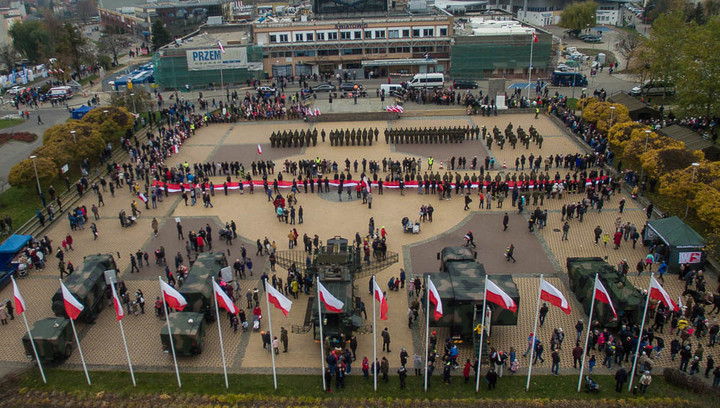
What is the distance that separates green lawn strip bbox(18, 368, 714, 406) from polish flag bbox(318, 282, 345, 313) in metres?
2.63

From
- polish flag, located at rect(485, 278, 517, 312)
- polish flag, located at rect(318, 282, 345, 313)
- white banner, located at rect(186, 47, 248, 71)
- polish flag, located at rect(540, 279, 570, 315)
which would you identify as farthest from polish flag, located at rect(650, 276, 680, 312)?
white banner, located at rect(186, 47, 248, 71)

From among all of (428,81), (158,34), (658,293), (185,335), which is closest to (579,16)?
(428,81)

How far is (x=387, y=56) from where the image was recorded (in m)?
71.9

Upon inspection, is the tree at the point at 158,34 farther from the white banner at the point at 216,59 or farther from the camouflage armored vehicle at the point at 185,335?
the camouflage armored vehicle at the point at 185,335

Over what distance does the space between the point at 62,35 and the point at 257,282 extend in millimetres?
64736

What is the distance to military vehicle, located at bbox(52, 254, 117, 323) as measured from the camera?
23953 millimetres

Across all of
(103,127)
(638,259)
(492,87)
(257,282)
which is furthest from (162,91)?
(638,259)

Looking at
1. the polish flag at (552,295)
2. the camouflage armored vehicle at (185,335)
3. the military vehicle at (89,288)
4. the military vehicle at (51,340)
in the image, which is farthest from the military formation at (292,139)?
the polish flag at (552,295)

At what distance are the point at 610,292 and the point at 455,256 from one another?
665 centimetres

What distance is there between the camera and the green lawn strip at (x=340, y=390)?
19.9 meters

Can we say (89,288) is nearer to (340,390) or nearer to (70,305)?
(70,305)

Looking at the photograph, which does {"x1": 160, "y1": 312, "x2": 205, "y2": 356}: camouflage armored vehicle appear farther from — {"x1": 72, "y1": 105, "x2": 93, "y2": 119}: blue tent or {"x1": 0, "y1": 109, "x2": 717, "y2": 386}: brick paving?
{"x1": 72, "y1": 105, "x2": 93, "y2": 119}: blue tent

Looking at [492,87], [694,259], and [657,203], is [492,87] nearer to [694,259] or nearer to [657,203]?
[657,203]

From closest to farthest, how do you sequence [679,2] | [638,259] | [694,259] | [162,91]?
1. [694,259]
2. [638,259]
3. [162,91]
4. [679,2]
